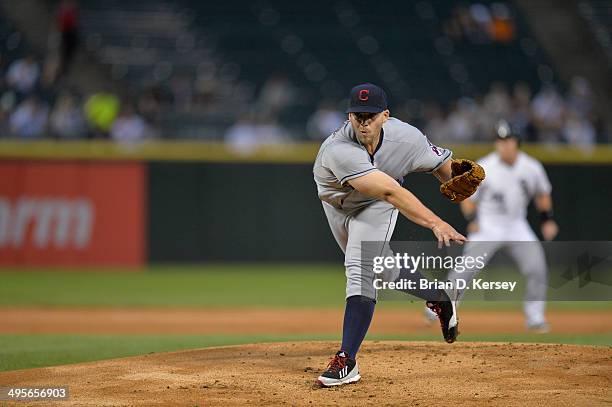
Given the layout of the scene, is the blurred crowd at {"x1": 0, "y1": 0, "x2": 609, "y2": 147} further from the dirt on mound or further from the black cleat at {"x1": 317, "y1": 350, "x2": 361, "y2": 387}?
the black cleat at {"x1": 317, "y1": 350, "x2": 361, "y2": 387}

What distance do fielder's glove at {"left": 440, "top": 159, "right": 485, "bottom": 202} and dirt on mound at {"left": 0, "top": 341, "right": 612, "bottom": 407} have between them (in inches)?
43.4

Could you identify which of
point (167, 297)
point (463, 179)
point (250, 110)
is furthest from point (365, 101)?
point (250, 110)

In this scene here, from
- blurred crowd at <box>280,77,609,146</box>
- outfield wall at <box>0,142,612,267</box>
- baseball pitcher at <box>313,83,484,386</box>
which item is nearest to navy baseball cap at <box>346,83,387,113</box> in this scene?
baseball pitcher at <box>313,83,484,386</box>

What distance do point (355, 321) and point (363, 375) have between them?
420 mm

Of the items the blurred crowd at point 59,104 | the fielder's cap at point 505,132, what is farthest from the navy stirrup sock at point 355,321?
the blurred crowd at point 59,104

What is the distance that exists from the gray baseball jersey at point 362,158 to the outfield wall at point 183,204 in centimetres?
943

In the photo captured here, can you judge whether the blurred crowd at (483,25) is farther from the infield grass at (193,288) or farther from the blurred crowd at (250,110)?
the infield grass at (193,288)

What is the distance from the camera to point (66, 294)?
13.5 m

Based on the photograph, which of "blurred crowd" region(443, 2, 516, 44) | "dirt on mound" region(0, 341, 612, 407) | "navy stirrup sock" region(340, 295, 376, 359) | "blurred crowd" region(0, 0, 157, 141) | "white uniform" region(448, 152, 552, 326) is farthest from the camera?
"blurred crowd" region(443, 2, 516, 44)

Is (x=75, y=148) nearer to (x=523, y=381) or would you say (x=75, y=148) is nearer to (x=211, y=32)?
(x=211, y=32)

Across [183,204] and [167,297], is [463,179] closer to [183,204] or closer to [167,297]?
[167,297]

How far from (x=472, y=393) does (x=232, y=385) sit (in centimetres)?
138

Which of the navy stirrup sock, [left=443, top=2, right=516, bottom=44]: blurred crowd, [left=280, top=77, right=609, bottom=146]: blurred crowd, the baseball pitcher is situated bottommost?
the navy stirrup sock

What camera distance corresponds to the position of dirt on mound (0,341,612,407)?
5344 millimetres
